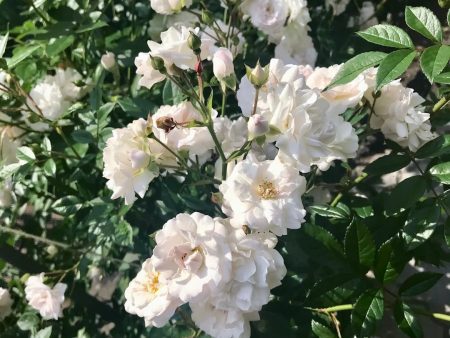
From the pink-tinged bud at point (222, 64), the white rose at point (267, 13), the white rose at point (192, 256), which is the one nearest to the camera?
the white rose at point (192, 256)

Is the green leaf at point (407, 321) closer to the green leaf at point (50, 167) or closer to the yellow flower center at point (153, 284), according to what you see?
the yellow flower center at point (153, 284)

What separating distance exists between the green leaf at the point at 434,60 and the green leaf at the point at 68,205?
2.78ft

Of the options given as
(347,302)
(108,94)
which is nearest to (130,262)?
(108,94)

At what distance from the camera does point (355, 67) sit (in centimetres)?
88

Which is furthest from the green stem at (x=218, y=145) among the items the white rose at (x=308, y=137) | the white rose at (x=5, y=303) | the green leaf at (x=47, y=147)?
the white rose at (x=5, y=303)

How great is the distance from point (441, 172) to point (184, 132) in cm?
45

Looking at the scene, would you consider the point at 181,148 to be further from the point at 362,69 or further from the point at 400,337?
the point at 400,337

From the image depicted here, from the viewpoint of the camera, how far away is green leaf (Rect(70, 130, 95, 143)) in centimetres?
122

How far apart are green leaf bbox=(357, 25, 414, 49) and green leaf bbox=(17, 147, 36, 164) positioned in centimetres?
76

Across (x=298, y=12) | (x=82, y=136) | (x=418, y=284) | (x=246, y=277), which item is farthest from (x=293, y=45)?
(x=246, y=277)

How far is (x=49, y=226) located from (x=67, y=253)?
0.89 feet

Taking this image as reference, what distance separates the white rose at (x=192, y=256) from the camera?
0.73m

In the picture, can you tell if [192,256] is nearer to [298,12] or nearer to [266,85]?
[266,85]

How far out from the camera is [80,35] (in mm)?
1508
